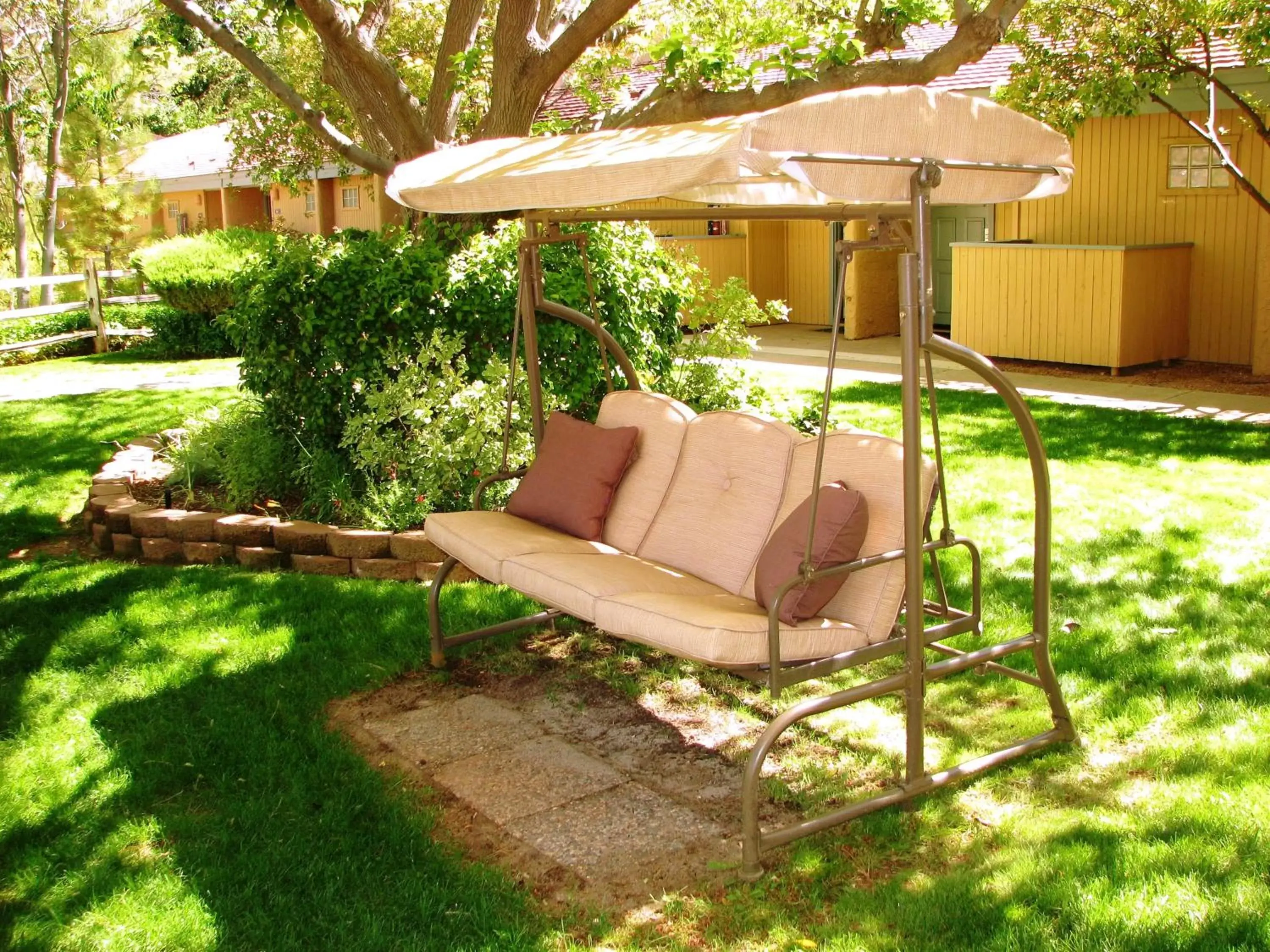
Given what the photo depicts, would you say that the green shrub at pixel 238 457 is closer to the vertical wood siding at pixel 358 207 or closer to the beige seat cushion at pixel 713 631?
the beige seat cushion at pixel 713 631

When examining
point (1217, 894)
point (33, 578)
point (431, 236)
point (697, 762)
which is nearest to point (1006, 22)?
point (431, 236)

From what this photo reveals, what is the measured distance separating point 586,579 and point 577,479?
105 cm

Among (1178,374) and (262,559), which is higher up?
(1178,374)

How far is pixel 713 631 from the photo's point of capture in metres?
3.85

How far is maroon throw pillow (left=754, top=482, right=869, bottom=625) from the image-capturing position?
160 inches

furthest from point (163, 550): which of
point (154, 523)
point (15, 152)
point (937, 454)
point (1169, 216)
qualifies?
point (15, 152)

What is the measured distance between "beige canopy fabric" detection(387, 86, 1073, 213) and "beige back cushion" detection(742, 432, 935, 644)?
0.85 m

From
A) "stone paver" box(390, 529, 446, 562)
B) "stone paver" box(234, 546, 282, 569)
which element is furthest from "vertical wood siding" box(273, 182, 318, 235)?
"stone paver" box(390, 529, 446, 562)

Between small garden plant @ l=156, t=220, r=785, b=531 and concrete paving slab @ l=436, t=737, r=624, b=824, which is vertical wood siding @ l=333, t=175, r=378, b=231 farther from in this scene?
concrete paving slab @ l=436, t=737, r=624, b=824

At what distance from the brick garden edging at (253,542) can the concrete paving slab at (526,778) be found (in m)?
1.98

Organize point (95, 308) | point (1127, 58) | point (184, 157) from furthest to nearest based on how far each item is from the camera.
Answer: point (184, 157), point (95, 308), point (1127, 58)

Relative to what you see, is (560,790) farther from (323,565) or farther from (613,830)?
(323,565)

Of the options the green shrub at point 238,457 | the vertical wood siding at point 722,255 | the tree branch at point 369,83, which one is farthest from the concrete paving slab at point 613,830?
the vertical wood siding at point 722,255

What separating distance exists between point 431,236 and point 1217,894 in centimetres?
577
